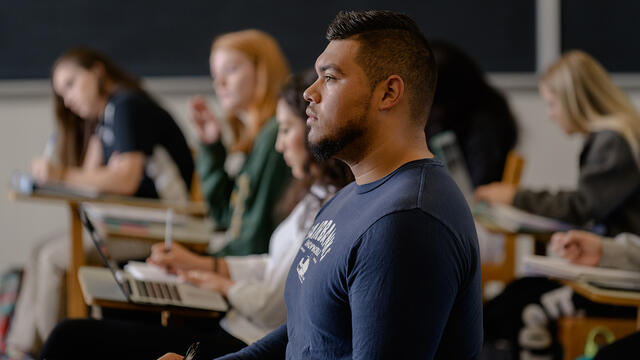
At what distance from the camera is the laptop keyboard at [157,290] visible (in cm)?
151

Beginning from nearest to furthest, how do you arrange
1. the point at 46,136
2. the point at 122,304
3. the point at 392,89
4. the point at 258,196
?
the point at 392,89 < the point at 122,304 < the point at 258,196 < the point at 46,136

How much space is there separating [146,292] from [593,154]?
1413 millimetres

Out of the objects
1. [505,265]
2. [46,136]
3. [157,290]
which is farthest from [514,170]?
[46,136]

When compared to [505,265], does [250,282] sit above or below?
above

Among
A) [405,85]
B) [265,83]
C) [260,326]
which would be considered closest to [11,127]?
[265,83]

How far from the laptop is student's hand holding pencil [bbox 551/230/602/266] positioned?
2.60 feet

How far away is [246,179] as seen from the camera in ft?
7.39

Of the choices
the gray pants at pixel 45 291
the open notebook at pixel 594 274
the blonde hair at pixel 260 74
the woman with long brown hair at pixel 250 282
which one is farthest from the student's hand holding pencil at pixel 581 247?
the gray pants at pixel 45 291

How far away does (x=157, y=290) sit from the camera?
61.4 inches

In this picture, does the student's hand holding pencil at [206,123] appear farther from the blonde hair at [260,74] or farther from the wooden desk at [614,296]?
the wooden desk at [614,296]

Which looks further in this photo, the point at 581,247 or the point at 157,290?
the point at 581,247

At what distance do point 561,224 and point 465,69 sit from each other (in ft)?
2.72

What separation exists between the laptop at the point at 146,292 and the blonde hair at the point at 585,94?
4.44ft

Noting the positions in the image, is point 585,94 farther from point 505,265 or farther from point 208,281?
point 208,281
